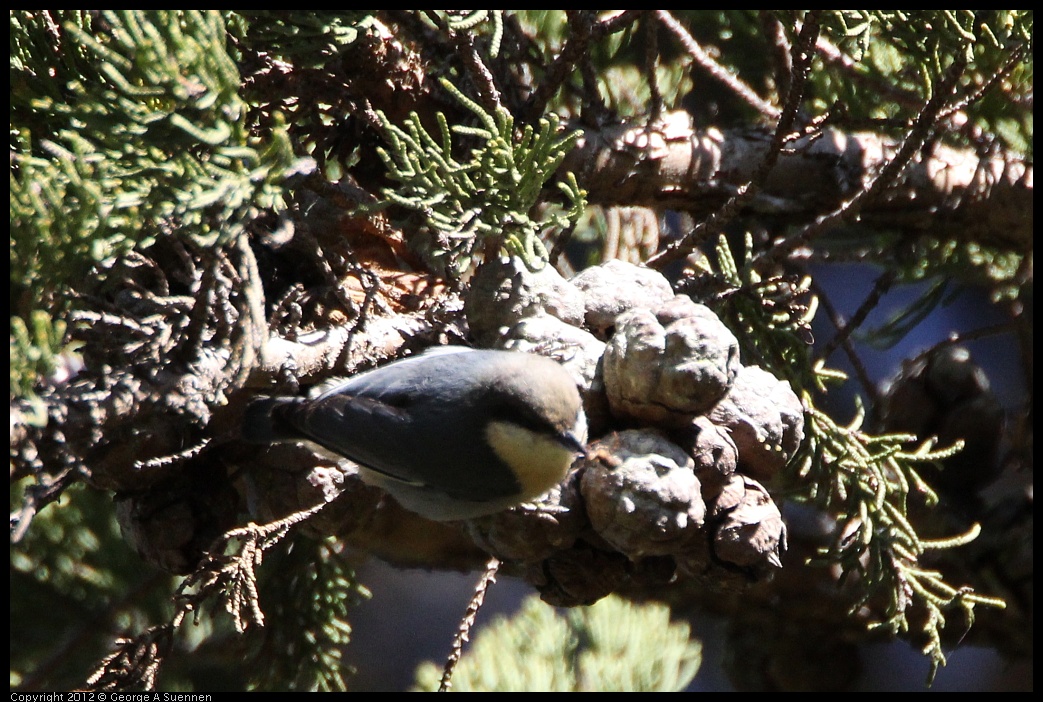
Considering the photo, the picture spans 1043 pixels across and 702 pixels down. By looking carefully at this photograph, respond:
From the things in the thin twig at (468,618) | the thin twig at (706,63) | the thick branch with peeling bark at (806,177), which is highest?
the thin twig at (706,63)

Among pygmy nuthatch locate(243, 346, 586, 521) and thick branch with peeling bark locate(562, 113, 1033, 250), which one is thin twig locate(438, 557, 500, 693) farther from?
thick branch with peeling bark locate(562, 113, 1033, 250)

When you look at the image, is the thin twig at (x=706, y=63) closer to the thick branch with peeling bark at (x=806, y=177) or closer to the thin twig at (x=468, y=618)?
the thick branch with peeling bark at (x=806, y=177)

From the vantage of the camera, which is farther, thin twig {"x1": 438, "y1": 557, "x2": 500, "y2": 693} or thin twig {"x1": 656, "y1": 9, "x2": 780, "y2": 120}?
thin twig {"x1": 656, "y1": 9, "x2": 780, "y2": 120}

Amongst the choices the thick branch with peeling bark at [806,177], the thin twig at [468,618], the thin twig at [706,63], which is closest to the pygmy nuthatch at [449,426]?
the thin twig at [468,618]

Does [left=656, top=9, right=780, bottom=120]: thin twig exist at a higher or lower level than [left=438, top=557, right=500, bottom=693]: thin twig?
higher

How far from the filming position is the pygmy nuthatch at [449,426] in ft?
3.32

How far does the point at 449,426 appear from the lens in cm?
117

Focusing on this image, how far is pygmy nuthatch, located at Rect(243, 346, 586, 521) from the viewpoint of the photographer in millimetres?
1011

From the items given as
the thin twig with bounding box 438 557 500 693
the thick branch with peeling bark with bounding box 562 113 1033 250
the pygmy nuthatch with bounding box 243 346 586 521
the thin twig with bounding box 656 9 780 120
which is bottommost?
the thin twig with bounding box 438 557 500 693

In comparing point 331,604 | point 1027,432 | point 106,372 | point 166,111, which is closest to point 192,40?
point 166,111

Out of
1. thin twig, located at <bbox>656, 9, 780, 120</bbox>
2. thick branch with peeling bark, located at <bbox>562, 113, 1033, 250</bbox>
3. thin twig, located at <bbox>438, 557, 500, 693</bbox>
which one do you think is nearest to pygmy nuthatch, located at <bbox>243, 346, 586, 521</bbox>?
thin twig, located at <bbox>438, 557, 500, 693</bbox>

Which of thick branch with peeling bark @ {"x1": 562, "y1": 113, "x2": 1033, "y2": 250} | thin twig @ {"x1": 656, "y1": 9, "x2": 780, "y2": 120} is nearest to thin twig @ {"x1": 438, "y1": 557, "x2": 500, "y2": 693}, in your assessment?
thick branch with peeling bark @ {"x1": 562, "y1": 113, "x2": 1033, "y2": 250}

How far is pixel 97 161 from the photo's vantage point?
2.62 feet

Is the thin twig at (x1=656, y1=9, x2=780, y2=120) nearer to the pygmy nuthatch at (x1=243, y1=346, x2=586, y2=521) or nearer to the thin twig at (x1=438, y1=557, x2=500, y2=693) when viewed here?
the pygmy nuthatch at (x1=243, y1=346, x2=586, y2=521)
